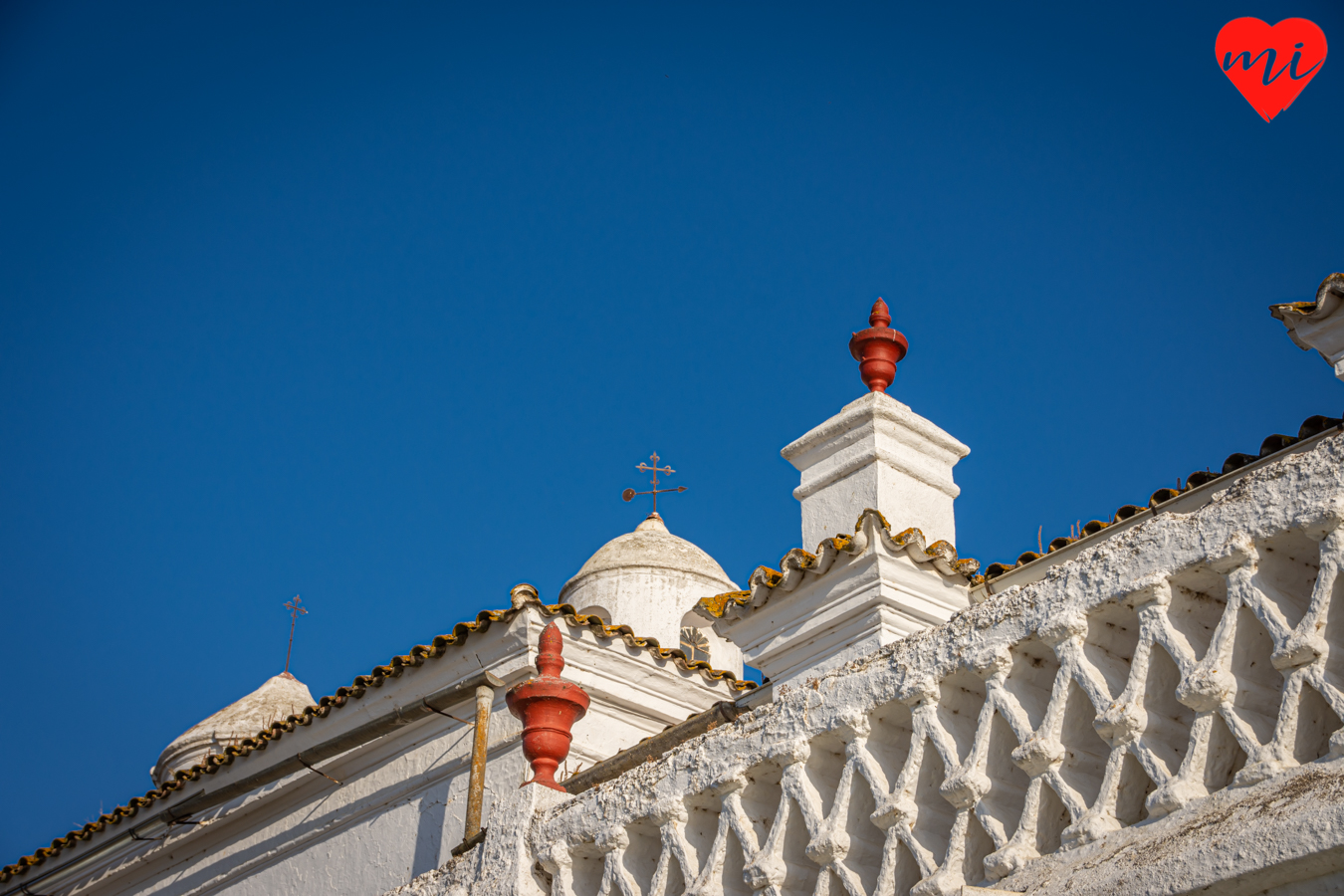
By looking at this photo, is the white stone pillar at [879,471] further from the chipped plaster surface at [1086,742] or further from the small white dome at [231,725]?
the small white dome at [231,725]

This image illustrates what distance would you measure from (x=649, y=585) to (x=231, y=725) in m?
5.27

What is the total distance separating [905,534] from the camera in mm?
7793

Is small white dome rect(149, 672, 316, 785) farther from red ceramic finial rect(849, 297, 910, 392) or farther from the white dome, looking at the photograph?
red ceramic finial rect(849, 297, 910, 392)

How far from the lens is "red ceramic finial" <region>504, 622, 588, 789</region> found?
480cm

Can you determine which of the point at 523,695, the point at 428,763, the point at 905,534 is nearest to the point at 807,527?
the point at 905,534

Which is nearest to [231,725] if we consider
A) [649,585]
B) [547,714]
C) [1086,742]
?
[649,585]

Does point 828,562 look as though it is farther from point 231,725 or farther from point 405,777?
point 231,725

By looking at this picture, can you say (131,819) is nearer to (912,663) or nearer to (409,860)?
(409,860)

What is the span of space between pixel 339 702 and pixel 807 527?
3.42 m

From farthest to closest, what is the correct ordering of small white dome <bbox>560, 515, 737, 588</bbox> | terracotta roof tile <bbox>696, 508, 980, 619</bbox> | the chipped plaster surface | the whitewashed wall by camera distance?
small white dome <bbox>560, 515, 737, 588</bbox>, the whitewashed wall, terracotta roof tile <bbox>696, 508, 980, 619</bbox>, the chipped plaster surface

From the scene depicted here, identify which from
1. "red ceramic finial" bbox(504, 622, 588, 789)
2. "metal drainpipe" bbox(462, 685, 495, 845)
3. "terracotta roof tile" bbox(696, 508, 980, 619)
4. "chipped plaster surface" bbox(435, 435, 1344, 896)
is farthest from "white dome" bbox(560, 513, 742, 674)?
"chipped plaster surface" bbox(435, 435, 1344, 896)

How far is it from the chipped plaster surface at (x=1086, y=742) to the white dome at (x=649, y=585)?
9736 mm

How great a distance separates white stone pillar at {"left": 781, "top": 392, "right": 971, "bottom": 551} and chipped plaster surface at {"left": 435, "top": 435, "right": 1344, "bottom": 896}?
4712 mm

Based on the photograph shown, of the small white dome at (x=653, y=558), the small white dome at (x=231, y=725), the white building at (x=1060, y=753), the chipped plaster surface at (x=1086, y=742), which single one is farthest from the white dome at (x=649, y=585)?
the chipped plaster surface at (x=1086, y=742)
